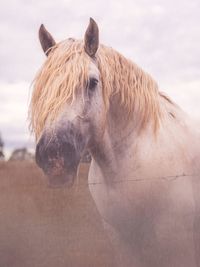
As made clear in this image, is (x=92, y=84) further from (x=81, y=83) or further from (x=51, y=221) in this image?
(x=51, y=221)

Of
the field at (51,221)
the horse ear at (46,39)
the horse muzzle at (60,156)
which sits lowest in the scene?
the field at (51,221)

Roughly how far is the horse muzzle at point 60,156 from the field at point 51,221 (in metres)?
0.62

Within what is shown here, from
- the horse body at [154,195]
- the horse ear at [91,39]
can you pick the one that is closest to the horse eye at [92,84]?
the horse ear at [91,39]

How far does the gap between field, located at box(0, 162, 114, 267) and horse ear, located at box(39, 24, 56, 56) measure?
764mm

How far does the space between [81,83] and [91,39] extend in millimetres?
258

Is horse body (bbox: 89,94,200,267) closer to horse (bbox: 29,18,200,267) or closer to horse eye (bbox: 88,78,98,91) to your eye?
horse (bbox: 29,18,200,267)

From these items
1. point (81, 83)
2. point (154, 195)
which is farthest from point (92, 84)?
point (154, 195)

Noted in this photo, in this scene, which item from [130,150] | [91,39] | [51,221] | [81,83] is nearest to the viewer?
[81,83]

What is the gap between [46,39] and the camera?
2.38 metres

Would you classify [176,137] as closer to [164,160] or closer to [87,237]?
[164,160]

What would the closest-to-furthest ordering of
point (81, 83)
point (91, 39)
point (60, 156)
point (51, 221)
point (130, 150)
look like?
1. point (60, 156)
2. point (81, 83)
3. point (91, 39)
4. point (130, 150)
5. point (51, 221)

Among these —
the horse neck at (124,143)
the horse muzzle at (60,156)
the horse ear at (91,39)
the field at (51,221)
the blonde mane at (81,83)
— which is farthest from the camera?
the field at (51,221)

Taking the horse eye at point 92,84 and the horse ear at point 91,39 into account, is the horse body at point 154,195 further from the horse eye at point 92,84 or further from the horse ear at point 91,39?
the horse ear at point 91,39

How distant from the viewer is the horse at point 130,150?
7.18 feet
